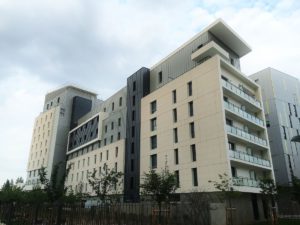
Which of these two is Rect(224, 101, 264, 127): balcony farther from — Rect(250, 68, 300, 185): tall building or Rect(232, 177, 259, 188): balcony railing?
Rect(250, 68, 300, 185): tall building

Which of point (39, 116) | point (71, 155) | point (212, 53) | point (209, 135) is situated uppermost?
point (39, 116)

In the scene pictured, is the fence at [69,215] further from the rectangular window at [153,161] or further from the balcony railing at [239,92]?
the balcony railing at [239,92]

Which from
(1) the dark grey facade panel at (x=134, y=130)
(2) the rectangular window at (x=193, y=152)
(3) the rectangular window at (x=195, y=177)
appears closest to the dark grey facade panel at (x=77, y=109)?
(1) the dark grey facade panel at (x=134, y=130)

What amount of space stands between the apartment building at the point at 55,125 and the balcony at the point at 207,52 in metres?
47.9

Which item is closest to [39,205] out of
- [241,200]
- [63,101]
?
[241,200]

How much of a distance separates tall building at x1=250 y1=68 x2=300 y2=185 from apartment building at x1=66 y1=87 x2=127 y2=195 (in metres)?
28.7

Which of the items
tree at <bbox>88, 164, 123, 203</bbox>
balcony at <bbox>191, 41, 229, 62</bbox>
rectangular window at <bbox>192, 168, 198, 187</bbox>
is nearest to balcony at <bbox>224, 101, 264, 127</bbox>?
balcony at <bbox>191, 41, 229, 62</bbox>

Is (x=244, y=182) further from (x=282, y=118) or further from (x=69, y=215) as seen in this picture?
(x=282, y=118)

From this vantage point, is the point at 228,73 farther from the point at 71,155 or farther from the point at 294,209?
the point at 71,155

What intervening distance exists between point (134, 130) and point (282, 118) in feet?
96.8

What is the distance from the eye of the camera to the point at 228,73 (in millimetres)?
39625

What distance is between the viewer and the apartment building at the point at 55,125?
7606 cm

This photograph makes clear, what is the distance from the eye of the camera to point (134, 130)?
1941 inches

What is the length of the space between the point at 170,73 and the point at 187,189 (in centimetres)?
1892
